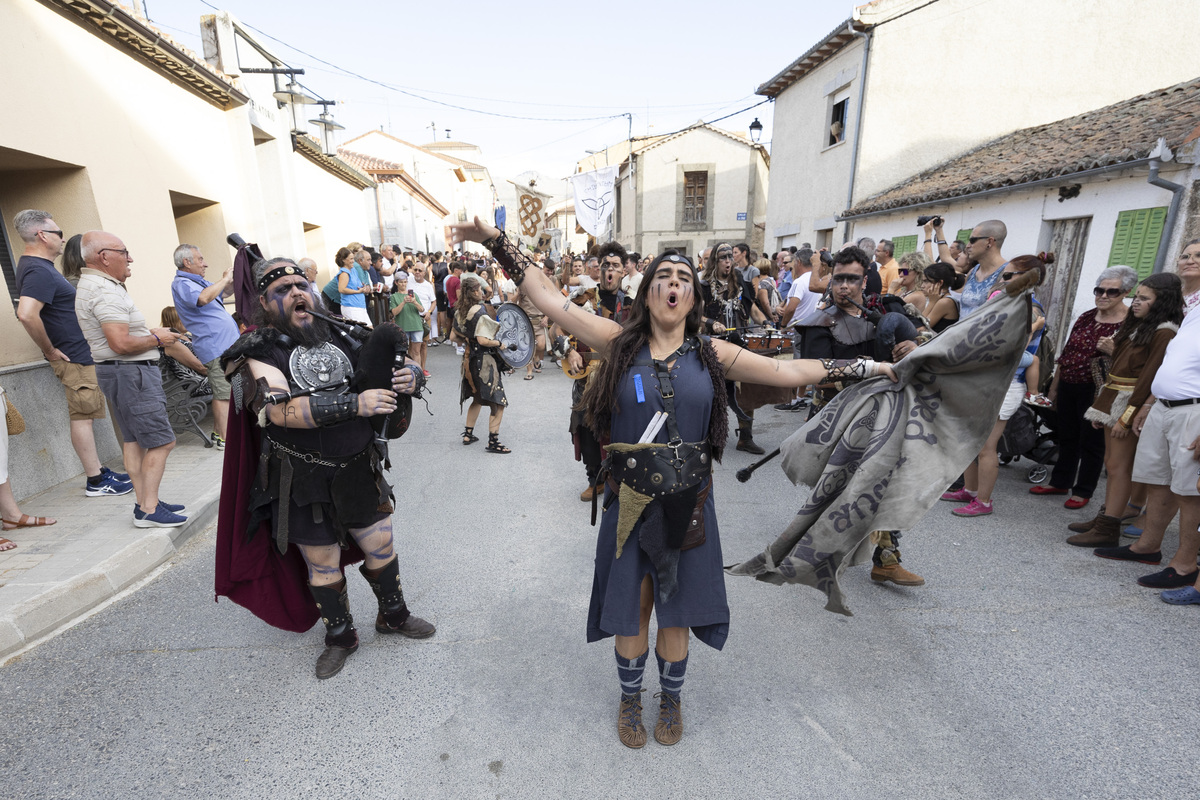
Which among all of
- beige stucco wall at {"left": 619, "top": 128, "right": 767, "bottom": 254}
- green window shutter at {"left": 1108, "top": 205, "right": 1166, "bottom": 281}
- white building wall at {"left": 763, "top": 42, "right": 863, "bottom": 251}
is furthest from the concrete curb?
beige stucco wall at {"left": 619, "top": 128, "right": 767, "bottom": 254}

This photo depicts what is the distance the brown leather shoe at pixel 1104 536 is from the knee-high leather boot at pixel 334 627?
459cm

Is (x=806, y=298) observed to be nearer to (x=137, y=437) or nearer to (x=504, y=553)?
(x=504, y=553)

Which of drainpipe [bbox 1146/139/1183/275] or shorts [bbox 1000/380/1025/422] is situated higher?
drainpipe [bbox 1146/139/1183/275]

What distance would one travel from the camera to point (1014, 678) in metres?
2.61

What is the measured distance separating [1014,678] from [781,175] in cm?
1585

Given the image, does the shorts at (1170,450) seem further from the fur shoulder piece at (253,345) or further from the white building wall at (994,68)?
the white building wall at (994,68)

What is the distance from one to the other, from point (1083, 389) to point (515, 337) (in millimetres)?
4420

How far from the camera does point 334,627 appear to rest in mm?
2713

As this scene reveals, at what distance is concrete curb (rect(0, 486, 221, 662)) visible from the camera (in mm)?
2887

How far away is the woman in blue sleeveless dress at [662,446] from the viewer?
6.64ft

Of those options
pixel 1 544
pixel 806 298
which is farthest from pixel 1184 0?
pixel 1 544

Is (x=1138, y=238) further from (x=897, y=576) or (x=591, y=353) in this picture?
(x=591, y=353)

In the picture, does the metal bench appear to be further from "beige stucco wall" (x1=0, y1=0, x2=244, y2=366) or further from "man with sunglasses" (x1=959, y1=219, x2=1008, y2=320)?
"man with sunglasses" (x1=959, y1=219, x2=1008, y2=320)

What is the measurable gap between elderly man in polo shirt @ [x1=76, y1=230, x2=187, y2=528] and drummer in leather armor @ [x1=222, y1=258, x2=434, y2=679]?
1971 millimetres
